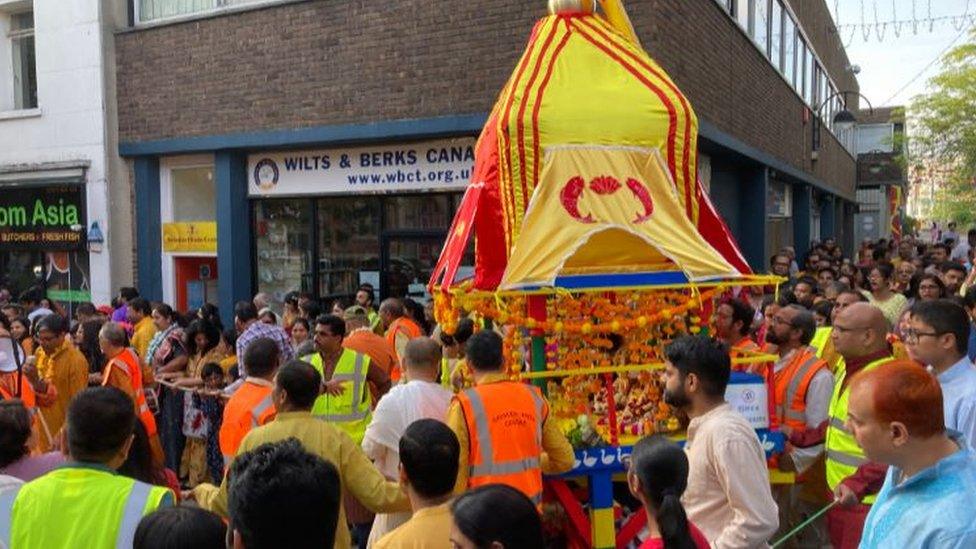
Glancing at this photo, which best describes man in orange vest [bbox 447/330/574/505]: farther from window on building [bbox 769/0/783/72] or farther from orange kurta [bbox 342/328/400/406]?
window on building [bbox 769/0/783/72]

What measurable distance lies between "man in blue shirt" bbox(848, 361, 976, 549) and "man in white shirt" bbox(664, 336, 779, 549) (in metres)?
0.61

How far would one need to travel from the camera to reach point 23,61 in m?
14.9

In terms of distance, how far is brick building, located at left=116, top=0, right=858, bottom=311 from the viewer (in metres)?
10.6

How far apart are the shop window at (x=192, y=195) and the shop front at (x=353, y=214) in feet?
3.23

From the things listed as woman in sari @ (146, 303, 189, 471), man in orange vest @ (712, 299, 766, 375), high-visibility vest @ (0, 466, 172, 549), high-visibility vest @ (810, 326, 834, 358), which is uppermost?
man in orange vest @ (712, 299, 766, 375)

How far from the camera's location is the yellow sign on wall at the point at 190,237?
1309 cm

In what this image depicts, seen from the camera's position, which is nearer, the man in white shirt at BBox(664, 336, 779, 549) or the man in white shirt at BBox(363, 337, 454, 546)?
the man in white shirt at BBox(664, 336, 779, 549)

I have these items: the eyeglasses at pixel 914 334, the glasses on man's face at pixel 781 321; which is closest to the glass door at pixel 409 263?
the glasses on man's face at pixel 781 321

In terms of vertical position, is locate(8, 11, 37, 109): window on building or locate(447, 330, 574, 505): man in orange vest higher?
locate(8, 11, 37, 109): window on building

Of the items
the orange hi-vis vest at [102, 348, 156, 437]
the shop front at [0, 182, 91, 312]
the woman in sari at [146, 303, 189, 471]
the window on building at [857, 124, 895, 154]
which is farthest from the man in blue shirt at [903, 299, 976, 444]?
the window on building at [857, 124, 895, 154]

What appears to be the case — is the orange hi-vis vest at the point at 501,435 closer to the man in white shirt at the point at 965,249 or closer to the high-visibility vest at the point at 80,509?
the high-visibility vest at the point at 80,509

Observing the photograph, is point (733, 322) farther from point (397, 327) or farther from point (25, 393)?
point (25, 393)

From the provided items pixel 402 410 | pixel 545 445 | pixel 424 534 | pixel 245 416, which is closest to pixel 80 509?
pixel 424 534

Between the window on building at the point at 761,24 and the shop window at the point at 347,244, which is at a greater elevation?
the window on building at the point at 761,24
